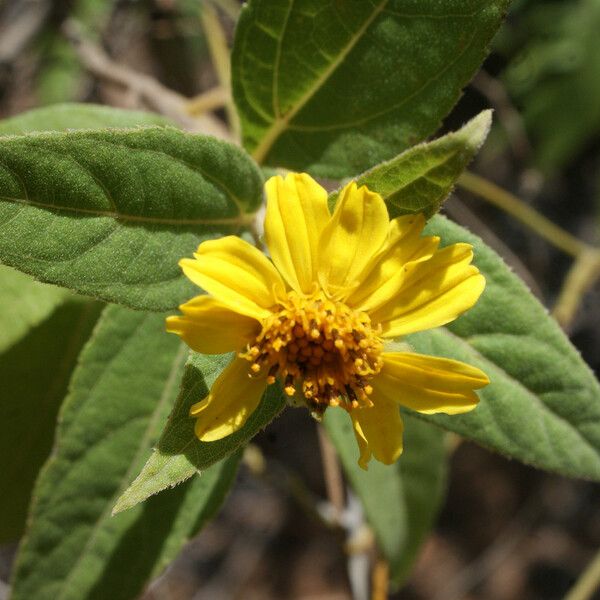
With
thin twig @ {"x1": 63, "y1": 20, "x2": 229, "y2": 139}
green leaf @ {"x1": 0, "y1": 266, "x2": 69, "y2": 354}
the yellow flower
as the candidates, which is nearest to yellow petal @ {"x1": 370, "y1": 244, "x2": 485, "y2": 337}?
the yellow flower

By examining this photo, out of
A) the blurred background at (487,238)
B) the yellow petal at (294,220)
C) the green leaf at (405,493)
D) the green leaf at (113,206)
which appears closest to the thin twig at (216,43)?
the blurred background at (487,238)

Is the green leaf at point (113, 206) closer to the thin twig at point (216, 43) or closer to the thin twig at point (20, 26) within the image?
the thin twig at point (216, 43)

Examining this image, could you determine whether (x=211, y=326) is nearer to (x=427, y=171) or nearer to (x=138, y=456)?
(x=427, y=171)

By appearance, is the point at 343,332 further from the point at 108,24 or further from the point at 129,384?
the point at 108,24

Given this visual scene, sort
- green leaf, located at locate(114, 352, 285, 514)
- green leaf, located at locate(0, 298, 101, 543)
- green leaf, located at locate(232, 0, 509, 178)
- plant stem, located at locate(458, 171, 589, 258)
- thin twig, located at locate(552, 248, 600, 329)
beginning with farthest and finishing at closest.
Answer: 1. plant stem, located at locate(458, 171, 589, 258)
2. thin twig, located at locate(552, 248, 600, 329)
3. green leaf, located at locate(0, 298, 101, 543)
4. green leaf, located at locate(232, 0, 509, 178)
5. green leaf, located at locate(114, 352, 285, 514)

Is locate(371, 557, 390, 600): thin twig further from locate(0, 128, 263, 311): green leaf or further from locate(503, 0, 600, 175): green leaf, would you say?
locate(503, 0, 600, 175): green leaf

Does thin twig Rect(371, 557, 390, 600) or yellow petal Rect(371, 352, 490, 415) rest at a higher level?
yellow petal Rect(371, 352, 490, 415)
